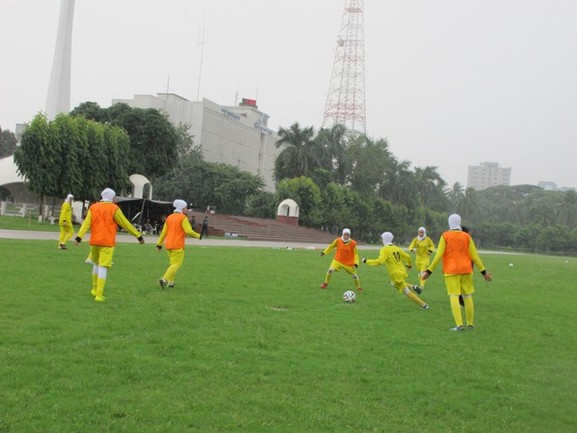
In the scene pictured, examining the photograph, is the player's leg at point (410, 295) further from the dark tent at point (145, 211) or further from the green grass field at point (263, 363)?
the dark tent at point (145, 211)

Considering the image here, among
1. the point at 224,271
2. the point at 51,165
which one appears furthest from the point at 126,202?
the point at 224,271

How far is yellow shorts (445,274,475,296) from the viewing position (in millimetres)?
10461

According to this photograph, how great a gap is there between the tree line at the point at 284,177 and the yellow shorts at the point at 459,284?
1236 inches

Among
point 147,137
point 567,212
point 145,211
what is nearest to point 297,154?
point 147,137

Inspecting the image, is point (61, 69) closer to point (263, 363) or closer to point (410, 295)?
point (410, 295)

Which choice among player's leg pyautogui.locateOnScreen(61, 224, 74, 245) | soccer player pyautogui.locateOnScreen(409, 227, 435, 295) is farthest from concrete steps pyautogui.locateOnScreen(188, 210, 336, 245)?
soccer player pyautogui.locateOnScreen(409, 227, 435, 295)

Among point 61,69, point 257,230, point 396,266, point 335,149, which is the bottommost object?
point 396,266

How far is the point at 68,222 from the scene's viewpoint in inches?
776

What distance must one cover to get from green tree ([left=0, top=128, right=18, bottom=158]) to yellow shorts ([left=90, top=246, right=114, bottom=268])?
80.4 meters

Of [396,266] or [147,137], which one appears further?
[147,137]

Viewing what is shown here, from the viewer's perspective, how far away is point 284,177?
70.1m

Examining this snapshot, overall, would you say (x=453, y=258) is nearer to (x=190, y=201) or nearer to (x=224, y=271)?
(x=224, y=271)

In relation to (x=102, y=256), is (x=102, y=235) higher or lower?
higher

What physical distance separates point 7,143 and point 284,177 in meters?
41.9
